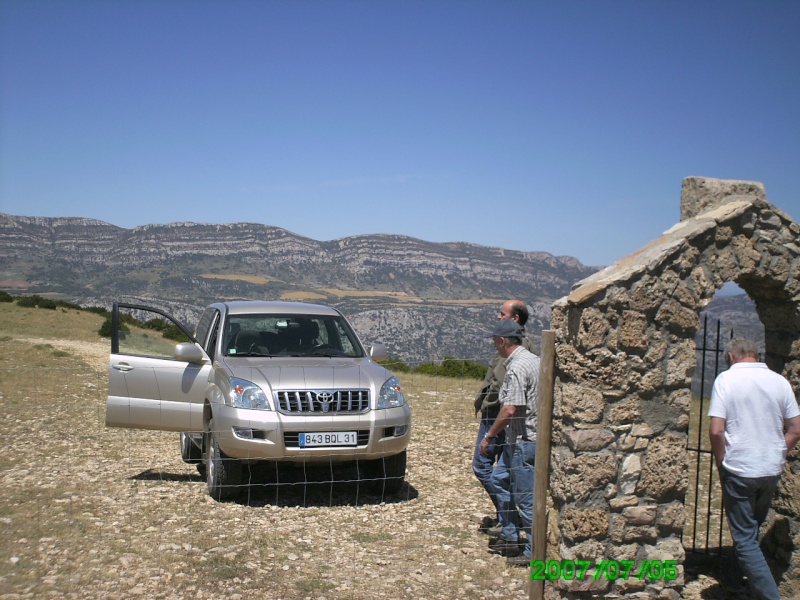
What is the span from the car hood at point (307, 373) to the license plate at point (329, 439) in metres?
0.46

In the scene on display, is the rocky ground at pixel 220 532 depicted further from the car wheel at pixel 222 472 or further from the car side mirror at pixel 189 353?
the car side mirror at pixel 189 353

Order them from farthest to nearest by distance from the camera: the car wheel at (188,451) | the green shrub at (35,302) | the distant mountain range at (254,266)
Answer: the distant mountain range at (254,266) < the green shrub at (35,302) < the car wheel at (188,451)

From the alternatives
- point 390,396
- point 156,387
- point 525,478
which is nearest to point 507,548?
point 525,478

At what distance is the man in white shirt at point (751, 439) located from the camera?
14.7 feet

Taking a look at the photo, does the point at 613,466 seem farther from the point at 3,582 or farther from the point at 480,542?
the point at 3,582

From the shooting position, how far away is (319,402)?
7027 mm

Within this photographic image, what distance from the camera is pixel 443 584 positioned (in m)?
5.37

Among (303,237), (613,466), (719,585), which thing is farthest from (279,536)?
(303,237)

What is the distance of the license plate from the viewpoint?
22.5ft

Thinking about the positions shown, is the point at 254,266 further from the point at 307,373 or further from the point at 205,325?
the point at 307,373

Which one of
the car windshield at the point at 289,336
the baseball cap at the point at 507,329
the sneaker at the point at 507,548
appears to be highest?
the baseball cap at the point at 507,329
